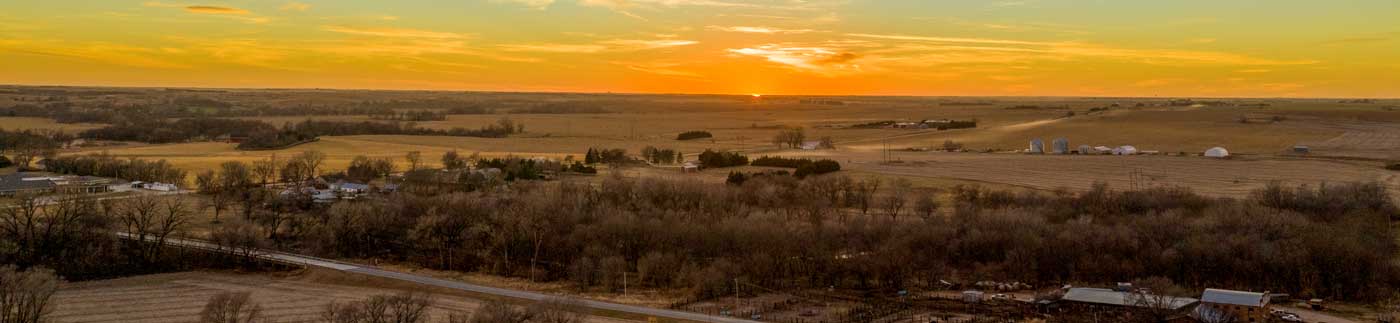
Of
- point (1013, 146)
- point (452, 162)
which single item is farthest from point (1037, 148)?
point (452, 162)

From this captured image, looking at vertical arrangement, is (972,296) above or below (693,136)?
below

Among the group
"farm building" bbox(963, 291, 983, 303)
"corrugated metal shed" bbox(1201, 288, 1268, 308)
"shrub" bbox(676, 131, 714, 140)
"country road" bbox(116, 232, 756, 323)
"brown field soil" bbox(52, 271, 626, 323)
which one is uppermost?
"shrub" bbox(676, 131, 714, 140)

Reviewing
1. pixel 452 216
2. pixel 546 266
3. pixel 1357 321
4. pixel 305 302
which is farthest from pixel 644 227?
pixel 1357 321

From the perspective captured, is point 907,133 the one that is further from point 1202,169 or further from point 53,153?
point 53,153

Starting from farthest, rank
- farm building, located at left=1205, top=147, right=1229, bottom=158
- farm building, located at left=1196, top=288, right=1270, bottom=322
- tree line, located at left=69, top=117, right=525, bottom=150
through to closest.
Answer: tree line, located at left=69, top=117, right=525, bottom=150
farm building, located at left=1205, top=147, right=1229, bottom=158
farm building, located at left=1196, top=288, right=1270, bottom=322

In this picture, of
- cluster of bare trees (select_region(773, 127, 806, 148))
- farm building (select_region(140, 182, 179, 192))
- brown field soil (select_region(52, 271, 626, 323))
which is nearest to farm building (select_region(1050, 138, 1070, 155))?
cluster of bare trees (select_region(773, 127, 806, 148))

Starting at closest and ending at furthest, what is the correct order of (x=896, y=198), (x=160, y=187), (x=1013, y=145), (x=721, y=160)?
(x=896, y=198) < (x=160, y=187) < (x=721, y=160) < (x=1013, y=145)

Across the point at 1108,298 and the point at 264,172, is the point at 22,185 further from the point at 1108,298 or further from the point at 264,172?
the point at 1108,298

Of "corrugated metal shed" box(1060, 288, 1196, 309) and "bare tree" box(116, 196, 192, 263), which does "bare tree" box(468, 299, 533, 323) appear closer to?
"corrugated metal shed" box(1060, 288, 1196, 309)
